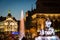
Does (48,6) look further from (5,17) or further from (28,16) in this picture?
(5,17)

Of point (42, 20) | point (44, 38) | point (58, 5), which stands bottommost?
point (44, 38)

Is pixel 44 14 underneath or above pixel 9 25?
above

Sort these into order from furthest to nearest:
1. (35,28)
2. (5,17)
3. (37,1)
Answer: (5,17), (37,1), (35,28)

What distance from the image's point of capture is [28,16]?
80.3 m

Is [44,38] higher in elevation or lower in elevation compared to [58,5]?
lower

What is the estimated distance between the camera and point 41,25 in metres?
70.5

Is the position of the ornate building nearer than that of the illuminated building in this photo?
No

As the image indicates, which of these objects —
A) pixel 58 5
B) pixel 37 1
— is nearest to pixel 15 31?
pixel 37 1

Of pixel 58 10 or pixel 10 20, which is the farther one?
pixel 10 20

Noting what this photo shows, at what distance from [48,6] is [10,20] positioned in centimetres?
1535

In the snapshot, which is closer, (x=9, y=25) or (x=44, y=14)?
(x=44, y=14)

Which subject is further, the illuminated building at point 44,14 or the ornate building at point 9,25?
the ornate building at point 9,25

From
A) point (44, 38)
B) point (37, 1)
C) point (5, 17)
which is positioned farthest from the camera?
point (5, 17)

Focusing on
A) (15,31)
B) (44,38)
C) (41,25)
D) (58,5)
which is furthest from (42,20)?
(44,38)
